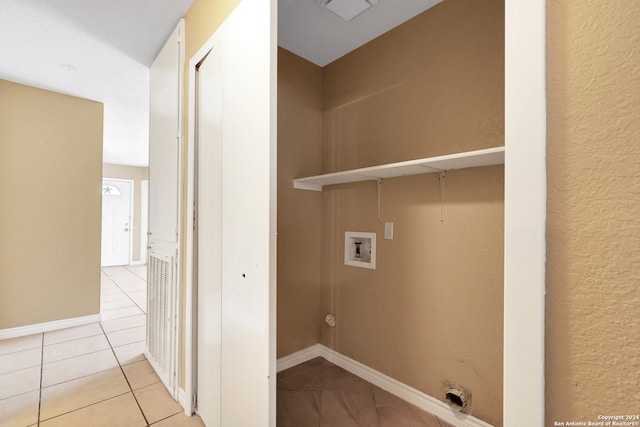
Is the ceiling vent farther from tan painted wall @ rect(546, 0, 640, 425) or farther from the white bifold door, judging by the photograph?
tan painted wall @ rect(546, 0, 640, 425)

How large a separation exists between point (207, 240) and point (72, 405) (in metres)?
1.44

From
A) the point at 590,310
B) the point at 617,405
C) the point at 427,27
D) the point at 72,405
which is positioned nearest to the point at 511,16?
the point at 590,310

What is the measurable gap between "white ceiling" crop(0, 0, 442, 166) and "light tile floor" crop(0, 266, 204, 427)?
2.52 meters

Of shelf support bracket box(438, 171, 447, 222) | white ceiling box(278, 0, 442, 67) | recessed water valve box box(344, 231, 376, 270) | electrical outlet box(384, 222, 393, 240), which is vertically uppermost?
white ceiling box(278, 0, 442, 67)

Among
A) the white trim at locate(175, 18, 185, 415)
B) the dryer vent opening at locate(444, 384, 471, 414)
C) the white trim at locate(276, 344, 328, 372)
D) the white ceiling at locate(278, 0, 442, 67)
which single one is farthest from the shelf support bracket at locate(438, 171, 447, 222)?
the white trim at locate(175, 18, 185, 415)

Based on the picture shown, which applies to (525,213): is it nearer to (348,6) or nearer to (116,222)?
(348,6)

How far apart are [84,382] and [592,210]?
2933mm

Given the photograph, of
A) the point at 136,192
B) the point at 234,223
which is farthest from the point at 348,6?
the point at 136,192

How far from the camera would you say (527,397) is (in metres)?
0.49

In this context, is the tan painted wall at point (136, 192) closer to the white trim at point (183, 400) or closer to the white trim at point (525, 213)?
the white trim at point (183, 400)

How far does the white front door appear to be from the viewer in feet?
22.2

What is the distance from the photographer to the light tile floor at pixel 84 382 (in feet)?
5.46

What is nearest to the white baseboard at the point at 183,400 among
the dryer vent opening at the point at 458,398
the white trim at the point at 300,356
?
the white trim at the point at 300,356

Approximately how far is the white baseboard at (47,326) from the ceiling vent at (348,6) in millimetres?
3873
